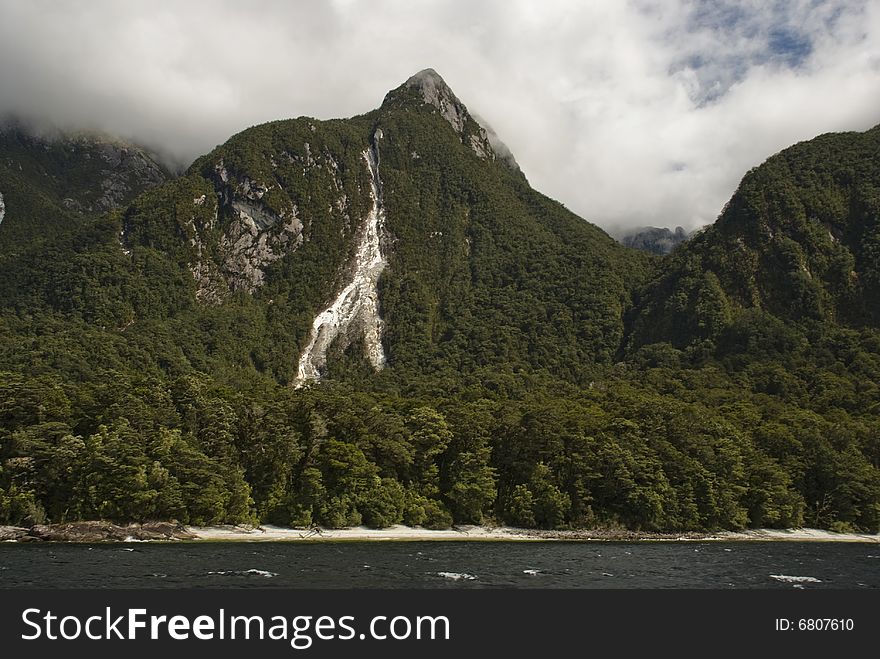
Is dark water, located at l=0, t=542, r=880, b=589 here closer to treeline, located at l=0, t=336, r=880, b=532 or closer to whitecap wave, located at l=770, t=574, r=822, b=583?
whitecap wave, located at l=770, t=574, r=822, b=583

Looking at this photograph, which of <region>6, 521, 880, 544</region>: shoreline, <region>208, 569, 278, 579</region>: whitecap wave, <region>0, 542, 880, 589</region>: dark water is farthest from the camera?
<region>6, 521, 880, 544</region>: shoreline

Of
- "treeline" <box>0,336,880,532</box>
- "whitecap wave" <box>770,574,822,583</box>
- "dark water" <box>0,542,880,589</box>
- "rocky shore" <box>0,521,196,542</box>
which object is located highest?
"treeline" <box>0,336,880,532</box>

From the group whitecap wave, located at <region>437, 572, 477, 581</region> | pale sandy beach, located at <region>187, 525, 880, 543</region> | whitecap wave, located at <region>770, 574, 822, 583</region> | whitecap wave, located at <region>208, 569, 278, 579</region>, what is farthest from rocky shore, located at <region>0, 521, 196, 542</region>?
whitecap wave, located at <region>770, 574, 822, 583</region>

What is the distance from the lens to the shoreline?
62.2 metres

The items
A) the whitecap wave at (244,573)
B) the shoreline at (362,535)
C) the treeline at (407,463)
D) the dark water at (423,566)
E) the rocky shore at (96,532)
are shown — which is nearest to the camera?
the dark water at (423,566)

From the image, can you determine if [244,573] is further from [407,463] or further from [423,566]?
[407,463]

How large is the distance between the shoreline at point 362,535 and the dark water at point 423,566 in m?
2.71

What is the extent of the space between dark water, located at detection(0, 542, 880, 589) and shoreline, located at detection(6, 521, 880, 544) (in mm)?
2713

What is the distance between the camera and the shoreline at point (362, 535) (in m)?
62.2

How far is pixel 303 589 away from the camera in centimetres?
4291

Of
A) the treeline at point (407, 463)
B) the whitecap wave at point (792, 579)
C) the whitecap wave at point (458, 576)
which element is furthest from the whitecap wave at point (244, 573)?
the whitecap wave at point (792, 579)

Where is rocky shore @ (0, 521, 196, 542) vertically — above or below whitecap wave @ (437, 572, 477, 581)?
above

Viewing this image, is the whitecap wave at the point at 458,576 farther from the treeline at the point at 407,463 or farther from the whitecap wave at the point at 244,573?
the treeline at the point at 407,463

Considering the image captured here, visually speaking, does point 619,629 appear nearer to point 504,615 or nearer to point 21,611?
point 504,615
